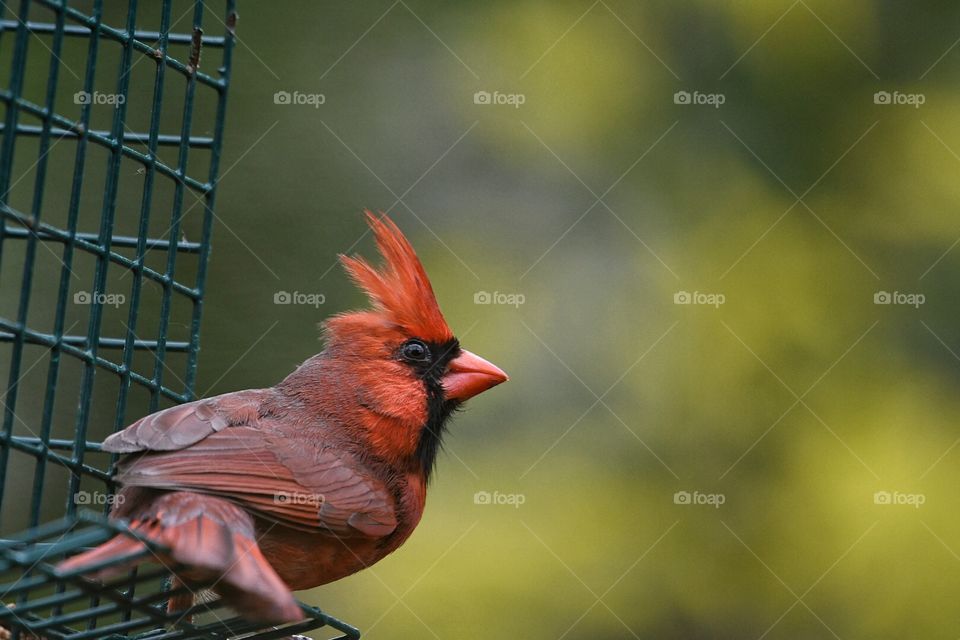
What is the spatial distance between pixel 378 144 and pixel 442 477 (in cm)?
180

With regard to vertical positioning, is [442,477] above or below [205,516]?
above

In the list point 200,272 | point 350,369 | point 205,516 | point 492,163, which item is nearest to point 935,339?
point 492,163

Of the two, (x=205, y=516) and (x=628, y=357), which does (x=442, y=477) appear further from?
(x=205, y=516)

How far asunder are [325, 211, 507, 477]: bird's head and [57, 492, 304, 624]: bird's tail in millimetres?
949

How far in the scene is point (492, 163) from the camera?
19.0 ft

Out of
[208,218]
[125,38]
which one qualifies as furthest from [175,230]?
[125,38]
